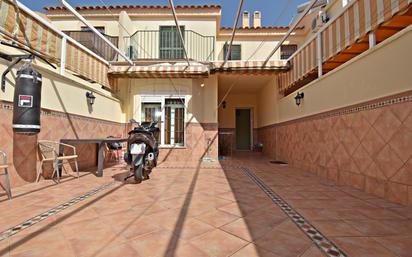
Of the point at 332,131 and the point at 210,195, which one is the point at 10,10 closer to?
the point at 210,195

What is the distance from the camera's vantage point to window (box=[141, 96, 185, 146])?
25.0 ft

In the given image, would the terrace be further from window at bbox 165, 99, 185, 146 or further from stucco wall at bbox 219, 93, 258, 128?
stucco wall at bbox 219, 93, 258, 128

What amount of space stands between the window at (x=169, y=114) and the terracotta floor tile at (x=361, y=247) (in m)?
6.23

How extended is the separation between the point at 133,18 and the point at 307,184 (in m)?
10.5

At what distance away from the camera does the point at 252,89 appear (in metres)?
10.2

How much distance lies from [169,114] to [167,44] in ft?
13.2

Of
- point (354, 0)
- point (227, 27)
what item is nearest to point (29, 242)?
point (354, 0)

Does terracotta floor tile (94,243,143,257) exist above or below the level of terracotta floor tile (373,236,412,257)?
above

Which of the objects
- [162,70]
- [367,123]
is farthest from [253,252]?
[162,70]

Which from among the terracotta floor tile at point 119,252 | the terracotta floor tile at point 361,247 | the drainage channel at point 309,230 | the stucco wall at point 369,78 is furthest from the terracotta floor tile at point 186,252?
the stucco wall at point 369,78

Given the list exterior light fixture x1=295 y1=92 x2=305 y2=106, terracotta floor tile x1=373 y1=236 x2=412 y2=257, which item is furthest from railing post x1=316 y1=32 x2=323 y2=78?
terracotta floor tile x1=373 y1=236 x2=412 y2=257

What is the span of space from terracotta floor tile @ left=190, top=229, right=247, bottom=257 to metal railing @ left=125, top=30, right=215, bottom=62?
8.47m

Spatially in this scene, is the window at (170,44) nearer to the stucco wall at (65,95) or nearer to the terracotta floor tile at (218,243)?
the stucco wall at (65,95)

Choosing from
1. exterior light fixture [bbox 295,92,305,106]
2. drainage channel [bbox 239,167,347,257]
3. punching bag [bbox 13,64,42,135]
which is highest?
exterior light fixture [bbox 295,92,305,106]
